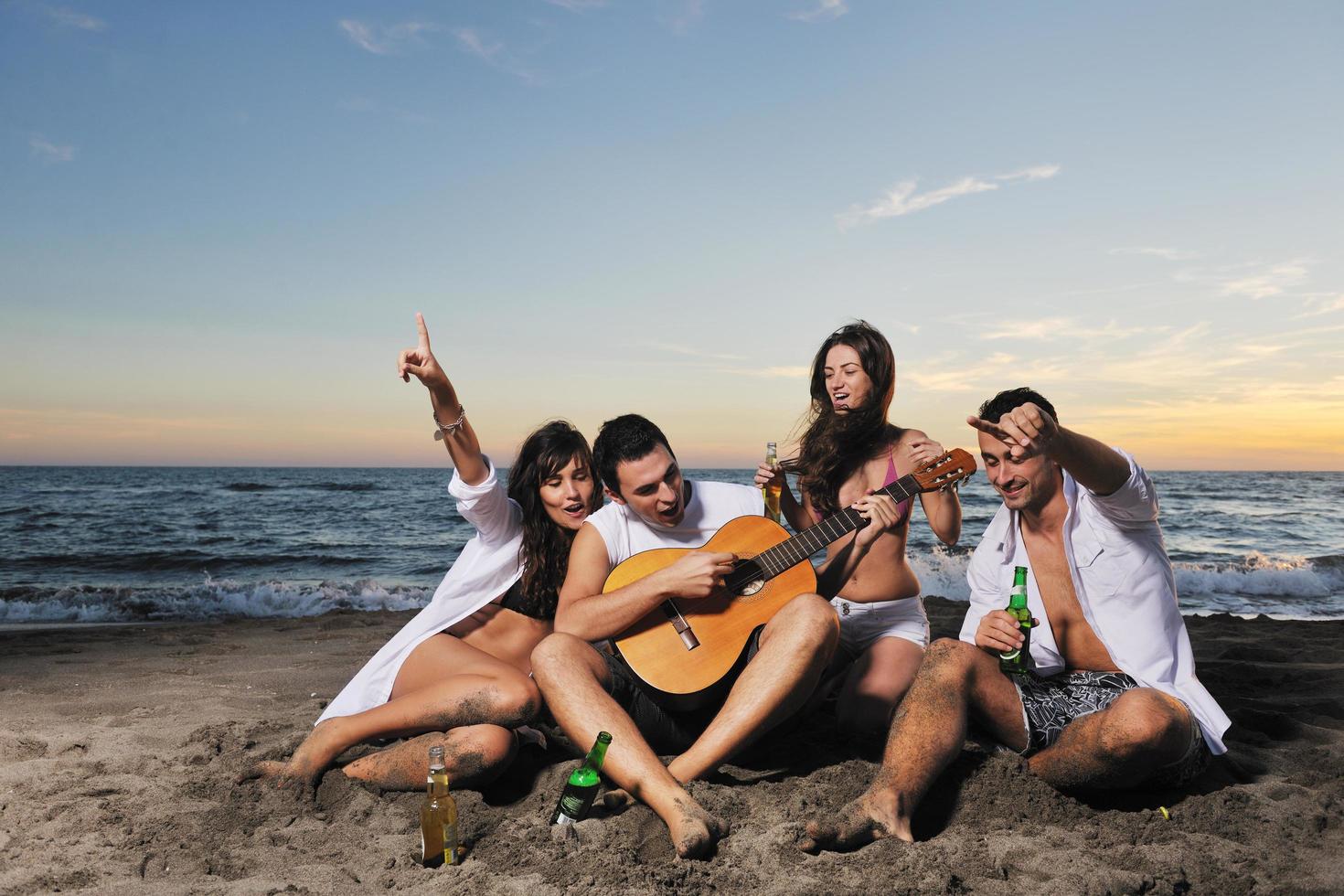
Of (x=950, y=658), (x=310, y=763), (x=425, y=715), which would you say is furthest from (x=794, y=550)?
(x=310, y=763)

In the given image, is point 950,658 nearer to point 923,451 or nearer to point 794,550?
point 794,550

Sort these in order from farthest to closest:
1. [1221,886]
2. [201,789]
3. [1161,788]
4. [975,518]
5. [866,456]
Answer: [975,518], [866,456], [201,789], [1161,788], [1221,886]

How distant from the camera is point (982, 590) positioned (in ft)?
11.7

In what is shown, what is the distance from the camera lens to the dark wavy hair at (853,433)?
4.29m

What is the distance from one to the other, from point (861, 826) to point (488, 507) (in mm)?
1926

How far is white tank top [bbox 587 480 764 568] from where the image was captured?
12.1 ft

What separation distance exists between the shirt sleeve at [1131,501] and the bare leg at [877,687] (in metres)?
1.15

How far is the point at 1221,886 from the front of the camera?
8.54 feet

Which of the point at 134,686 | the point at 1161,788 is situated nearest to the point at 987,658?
the point at 1161,788

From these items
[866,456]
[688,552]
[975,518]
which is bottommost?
[975,518]

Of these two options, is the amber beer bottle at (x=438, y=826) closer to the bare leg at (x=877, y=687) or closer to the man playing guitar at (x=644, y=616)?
the man playing guitar at (x=644, y=616)

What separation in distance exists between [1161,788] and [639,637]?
82.0 inches

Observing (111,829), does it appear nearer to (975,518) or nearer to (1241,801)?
(1241,801)

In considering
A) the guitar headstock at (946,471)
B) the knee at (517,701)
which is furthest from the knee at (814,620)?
the knee at (517,701)
